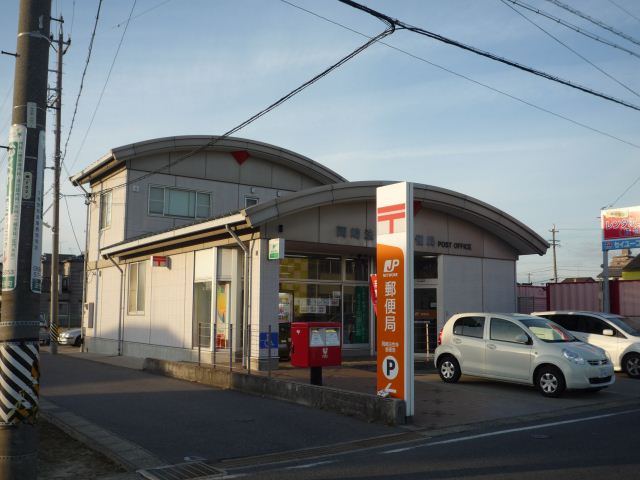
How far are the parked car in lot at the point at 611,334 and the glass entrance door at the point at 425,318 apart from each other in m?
3.87

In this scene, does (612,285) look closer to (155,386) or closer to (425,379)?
(425,379)

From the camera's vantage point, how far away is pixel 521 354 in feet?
44.2

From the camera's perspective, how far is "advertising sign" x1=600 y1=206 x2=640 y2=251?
934 inches

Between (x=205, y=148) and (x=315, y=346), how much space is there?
12.6 metres

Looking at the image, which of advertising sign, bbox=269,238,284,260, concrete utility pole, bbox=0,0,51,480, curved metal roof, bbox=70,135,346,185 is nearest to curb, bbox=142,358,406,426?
advertising sign, bbox=269,238,284,260

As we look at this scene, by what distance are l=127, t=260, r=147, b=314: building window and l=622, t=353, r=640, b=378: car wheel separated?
15.2 meters

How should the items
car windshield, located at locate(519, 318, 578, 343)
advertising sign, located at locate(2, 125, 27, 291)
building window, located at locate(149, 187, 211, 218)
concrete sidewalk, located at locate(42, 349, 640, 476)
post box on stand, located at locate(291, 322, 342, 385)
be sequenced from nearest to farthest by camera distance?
advertising sign, located at locate(2, 125, 27, 291), concrete sidewalk, located at locate(42, 349, 640, 476), post box on stand, located at locate(291, 322, 342, 385), car windshield, located at locate(519, 318, 578, 343), building window, located at locate(149, 187, 211, 218)

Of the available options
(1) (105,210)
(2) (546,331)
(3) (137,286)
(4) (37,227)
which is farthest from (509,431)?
(1) (105,210)

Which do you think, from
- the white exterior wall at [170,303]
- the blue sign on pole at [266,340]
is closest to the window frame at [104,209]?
the white exterior wall at [170,303]

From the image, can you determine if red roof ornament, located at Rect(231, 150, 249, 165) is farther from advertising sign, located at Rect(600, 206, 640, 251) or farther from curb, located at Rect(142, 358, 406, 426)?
advertising sign, located at Rect(600, 206, 640, 251)

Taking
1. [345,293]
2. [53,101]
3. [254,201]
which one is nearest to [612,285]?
[345,293]

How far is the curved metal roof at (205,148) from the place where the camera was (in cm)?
2358

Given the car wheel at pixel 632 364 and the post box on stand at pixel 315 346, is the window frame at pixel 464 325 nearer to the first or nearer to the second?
the post box on stand at pixel 315 346

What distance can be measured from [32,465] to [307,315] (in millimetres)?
13268
